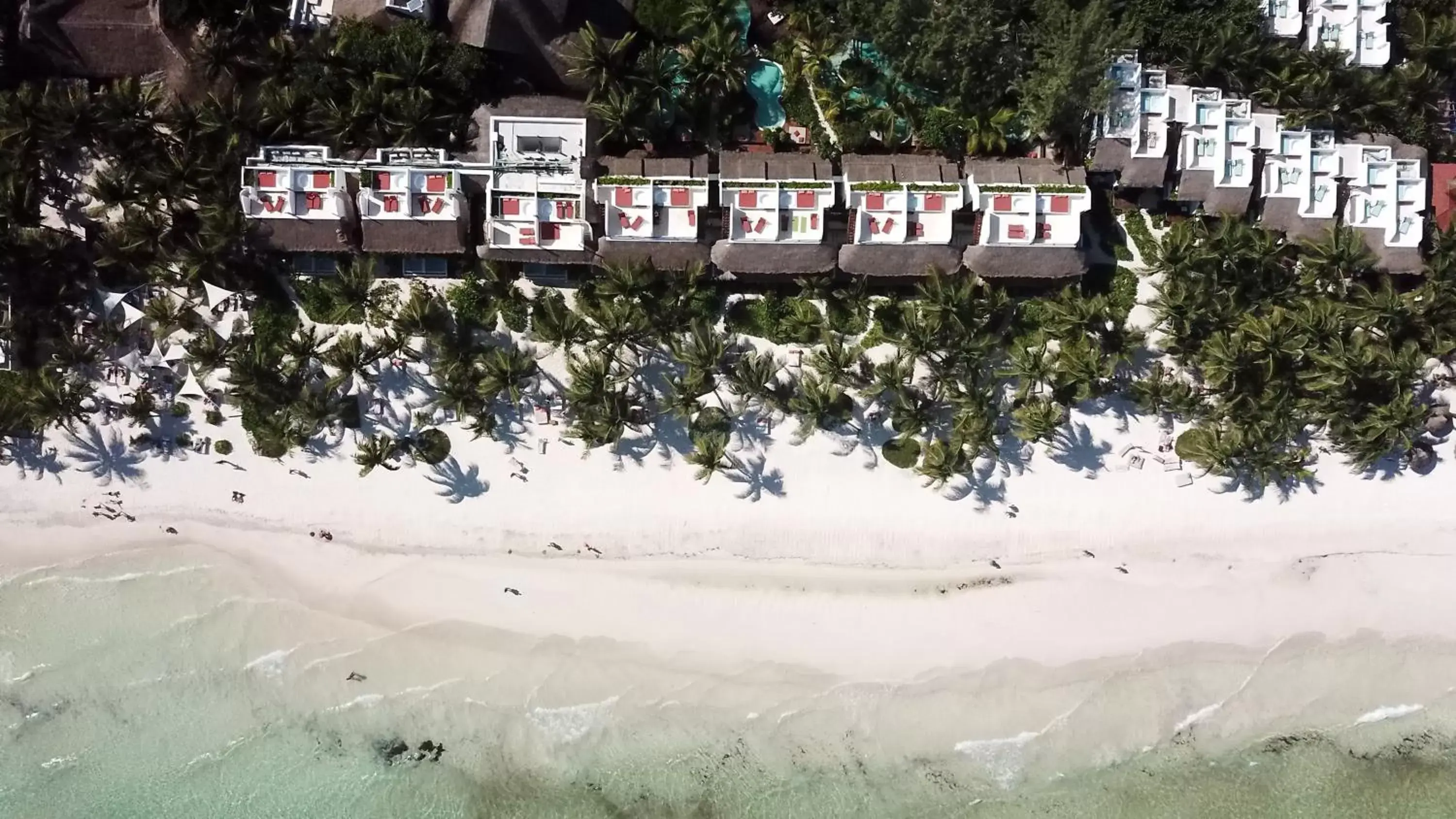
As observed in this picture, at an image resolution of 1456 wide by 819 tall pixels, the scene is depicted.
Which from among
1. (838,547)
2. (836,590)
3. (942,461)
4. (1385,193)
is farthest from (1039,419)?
(1385,193)

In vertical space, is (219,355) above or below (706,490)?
above

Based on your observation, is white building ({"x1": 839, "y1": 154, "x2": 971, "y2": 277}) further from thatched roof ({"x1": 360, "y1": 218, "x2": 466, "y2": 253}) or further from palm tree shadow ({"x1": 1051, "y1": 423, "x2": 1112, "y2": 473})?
thatched roof ({"x1": 360, "y1": 218, "x2": 466, "y2": 253})

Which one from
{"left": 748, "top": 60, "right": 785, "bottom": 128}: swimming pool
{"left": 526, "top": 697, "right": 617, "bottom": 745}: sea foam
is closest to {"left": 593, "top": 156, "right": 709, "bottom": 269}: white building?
{"left": 748, "top": 60, "right": 785, "bottom": 128}: swimming pool

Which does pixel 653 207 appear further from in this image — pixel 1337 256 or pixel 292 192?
pixel 1337 256

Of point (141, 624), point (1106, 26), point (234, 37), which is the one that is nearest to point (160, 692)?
point (141, 624)

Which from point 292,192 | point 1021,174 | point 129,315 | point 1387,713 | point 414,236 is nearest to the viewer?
point 292,192

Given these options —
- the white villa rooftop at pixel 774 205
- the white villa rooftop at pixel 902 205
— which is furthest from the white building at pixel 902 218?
the white villa rooftop at pixel 774 205

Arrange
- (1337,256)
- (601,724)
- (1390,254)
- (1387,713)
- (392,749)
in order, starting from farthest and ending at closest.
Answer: (1387,713), (601,724), (392,749), (1390,254), (1337,256)

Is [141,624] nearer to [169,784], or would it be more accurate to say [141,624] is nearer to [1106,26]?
[169,784]
